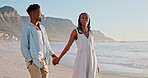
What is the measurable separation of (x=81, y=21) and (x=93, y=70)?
870 mm

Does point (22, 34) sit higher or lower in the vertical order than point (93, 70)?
higher

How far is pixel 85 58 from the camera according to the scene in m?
4.17

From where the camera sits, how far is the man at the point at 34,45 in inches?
140

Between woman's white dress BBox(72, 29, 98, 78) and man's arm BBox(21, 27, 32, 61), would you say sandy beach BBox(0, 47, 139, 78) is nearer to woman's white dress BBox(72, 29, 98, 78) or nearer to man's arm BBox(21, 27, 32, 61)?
woman's white dress BBox(72, 29, 98, 78)

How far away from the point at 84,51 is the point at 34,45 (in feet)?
3.12

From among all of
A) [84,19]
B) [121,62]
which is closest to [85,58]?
[84,19]

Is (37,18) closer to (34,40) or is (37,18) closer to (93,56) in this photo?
(34,40)

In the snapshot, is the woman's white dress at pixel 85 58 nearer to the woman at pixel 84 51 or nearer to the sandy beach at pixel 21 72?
the woman at pixel 84 51

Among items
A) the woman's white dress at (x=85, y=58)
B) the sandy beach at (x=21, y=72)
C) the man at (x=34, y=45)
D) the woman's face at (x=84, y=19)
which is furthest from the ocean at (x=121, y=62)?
the man at (x=34, y=45)

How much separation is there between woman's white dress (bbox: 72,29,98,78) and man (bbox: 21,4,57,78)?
0.64m

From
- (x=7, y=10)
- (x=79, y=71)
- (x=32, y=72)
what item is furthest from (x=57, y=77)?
(x=7, y=10)

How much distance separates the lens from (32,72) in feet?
11.9

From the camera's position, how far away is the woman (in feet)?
13.7

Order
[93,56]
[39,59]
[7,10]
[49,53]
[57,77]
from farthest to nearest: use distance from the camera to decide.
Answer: [7,10] → [57,77] → [93,56] → [49,53] → [39,59]
